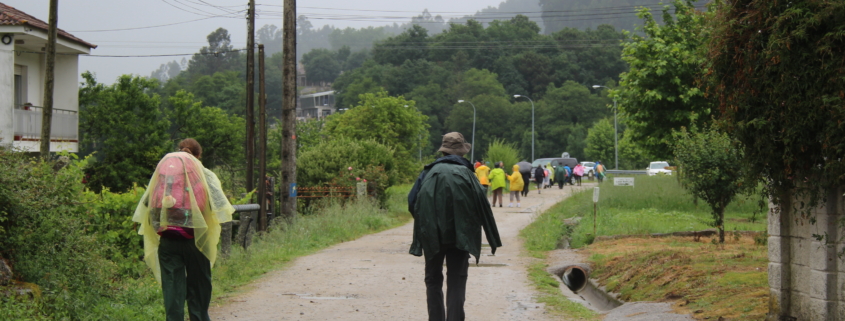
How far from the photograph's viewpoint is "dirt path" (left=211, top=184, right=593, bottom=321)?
819 centimetres

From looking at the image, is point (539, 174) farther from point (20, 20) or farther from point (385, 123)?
point (20, 20)

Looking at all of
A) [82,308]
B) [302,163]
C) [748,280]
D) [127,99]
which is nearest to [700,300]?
[748,280]

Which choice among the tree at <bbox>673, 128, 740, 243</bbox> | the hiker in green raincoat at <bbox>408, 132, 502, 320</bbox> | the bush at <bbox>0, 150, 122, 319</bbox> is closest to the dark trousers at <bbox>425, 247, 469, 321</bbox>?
the hiker in green raincoat at <bbox>408, 132, 502, 320</bbox>

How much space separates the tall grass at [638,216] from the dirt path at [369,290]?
7.33 ft

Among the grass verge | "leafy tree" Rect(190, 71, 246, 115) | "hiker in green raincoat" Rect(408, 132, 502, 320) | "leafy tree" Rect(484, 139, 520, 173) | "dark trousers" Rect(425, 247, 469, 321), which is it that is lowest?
the grass verge

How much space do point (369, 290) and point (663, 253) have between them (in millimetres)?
4201

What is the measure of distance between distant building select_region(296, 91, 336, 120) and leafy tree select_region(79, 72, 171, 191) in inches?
3685

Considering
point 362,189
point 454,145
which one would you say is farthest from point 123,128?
point 454,145

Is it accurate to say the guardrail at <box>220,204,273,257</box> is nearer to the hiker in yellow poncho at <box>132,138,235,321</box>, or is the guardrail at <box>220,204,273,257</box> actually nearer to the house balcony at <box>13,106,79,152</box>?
the hiker in yellow poncho at <box>132,138,235,321</box>

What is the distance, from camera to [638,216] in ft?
58.7

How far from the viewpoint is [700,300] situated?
26.2 feet

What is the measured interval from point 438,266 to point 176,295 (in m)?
2.15

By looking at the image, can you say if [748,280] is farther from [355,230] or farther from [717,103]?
[355,230]

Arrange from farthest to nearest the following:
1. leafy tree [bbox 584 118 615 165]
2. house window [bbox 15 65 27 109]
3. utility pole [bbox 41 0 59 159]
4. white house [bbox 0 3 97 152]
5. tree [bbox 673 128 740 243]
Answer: leafy tree [bbox 584 118 615 165], house window [bbox 15 65 27 109], white house [bbox 0 3 97 152], utility pole [bbox 41 0 59 159], tree [bbox 673 128 740 243]
